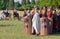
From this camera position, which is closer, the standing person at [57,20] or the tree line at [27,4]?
the standing person at [57,20]

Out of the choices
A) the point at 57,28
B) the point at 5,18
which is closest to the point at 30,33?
the point at 57,28

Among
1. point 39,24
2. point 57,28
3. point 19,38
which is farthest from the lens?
point 57,28

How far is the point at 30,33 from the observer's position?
18453 mm

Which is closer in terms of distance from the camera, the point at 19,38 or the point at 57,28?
the point at 19,38

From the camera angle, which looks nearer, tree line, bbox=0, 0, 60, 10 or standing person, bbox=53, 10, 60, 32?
standing person, bbox=53, 10, 60, 32

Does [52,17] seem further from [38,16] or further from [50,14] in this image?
[38,16]

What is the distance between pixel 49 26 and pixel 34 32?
1137 millimetres

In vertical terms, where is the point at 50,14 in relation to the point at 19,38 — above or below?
above

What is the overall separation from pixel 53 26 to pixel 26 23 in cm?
275

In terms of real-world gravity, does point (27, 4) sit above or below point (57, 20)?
below

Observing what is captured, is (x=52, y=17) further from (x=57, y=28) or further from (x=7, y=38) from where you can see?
(x=7, y=38)

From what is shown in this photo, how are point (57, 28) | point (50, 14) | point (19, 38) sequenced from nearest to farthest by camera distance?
point (19, 38)
point (50, 14)
point (57, 28)

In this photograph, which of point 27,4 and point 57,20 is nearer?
point 57,20

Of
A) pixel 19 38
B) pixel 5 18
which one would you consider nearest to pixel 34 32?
pixel 19 38
